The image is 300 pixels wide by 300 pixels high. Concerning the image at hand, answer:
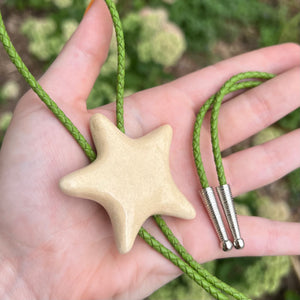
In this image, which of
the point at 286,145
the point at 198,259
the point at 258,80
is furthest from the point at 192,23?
the point at 198,259

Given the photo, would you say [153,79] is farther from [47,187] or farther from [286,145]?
[47,187]

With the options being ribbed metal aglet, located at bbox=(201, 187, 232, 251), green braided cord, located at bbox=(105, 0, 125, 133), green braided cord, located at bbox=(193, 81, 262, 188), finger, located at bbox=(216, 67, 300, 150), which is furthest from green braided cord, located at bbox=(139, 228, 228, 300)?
finger, located at bbox=(216, 67, 300, 150)

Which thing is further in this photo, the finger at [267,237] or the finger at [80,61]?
the finger at [267,237]

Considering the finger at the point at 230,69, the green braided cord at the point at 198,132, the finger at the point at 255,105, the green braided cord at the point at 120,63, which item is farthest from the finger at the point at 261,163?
the green braided cord at the point at 120,63

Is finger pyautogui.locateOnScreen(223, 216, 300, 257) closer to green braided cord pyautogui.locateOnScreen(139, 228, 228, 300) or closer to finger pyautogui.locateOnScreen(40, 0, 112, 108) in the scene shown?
green braided cord pyautogui.locateOnScreen(139, 228, 228, 300)

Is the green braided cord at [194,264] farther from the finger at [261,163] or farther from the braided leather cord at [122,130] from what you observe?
the finger at [261,163]

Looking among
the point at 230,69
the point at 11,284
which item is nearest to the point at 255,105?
the point at 230,69

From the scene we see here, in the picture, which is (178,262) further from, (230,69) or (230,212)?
(230,69)
